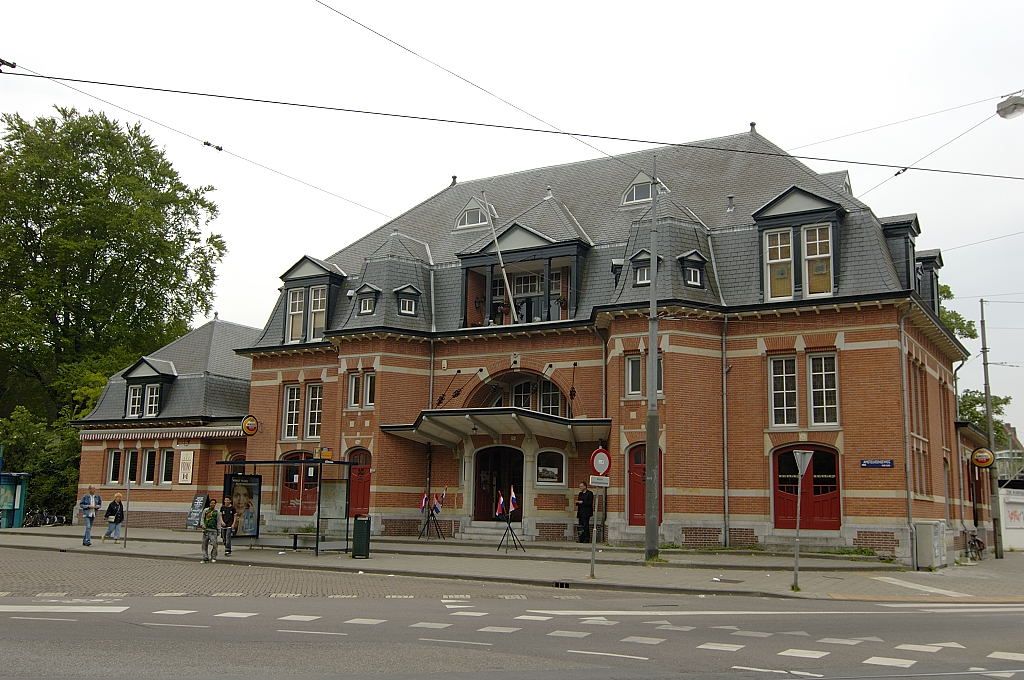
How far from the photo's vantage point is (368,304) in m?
34.2

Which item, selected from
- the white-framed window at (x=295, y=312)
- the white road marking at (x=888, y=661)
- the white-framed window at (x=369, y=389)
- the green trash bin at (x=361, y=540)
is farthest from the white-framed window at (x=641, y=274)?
the white road marking at (x=888, y=661)

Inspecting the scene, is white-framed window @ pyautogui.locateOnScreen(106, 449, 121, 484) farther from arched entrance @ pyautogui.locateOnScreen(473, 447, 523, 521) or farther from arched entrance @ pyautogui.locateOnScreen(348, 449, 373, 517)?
arched entrance @ pyautogui.locateOnScreen(473, 447, 523, 521)

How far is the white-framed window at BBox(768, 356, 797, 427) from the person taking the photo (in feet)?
93.2

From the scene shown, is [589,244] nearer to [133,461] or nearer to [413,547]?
[413,547]

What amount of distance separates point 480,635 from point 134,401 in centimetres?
3459

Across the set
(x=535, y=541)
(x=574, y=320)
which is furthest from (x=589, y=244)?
(x=535, y=541)

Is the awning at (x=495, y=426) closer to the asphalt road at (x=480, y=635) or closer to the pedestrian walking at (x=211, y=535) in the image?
the pedestrian walking at (x=211, y=535)

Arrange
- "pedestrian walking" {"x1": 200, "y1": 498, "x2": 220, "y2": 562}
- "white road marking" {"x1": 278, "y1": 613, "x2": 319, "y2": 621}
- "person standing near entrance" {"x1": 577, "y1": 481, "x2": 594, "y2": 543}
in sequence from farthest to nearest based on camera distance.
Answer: "person standing near entrance" {"x1": 577, "y1": 481, "x2": 594, "y2": 543} → "pedestrian walking" {"x1": 200, "y1": 498, "x2": 220, "y2": 562} → "white road marking" {"x1": 278, "y1": 613, "x2": 319, "y2": 621}

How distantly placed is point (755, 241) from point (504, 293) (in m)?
9.15

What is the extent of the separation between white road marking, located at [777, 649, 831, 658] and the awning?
59.2 feet

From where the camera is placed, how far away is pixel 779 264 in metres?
29.1

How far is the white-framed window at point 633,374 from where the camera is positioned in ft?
95.9

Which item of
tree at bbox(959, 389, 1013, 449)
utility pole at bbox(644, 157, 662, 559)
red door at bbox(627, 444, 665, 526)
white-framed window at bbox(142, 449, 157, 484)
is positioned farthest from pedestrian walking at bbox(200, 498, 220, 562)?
tree at bbox(959, 389, 1013, 449)

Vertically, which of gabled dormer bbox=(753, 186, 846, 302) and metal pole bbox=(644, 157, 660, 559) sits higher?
gabled dormer bbox=(753, 186, 846, 302)
